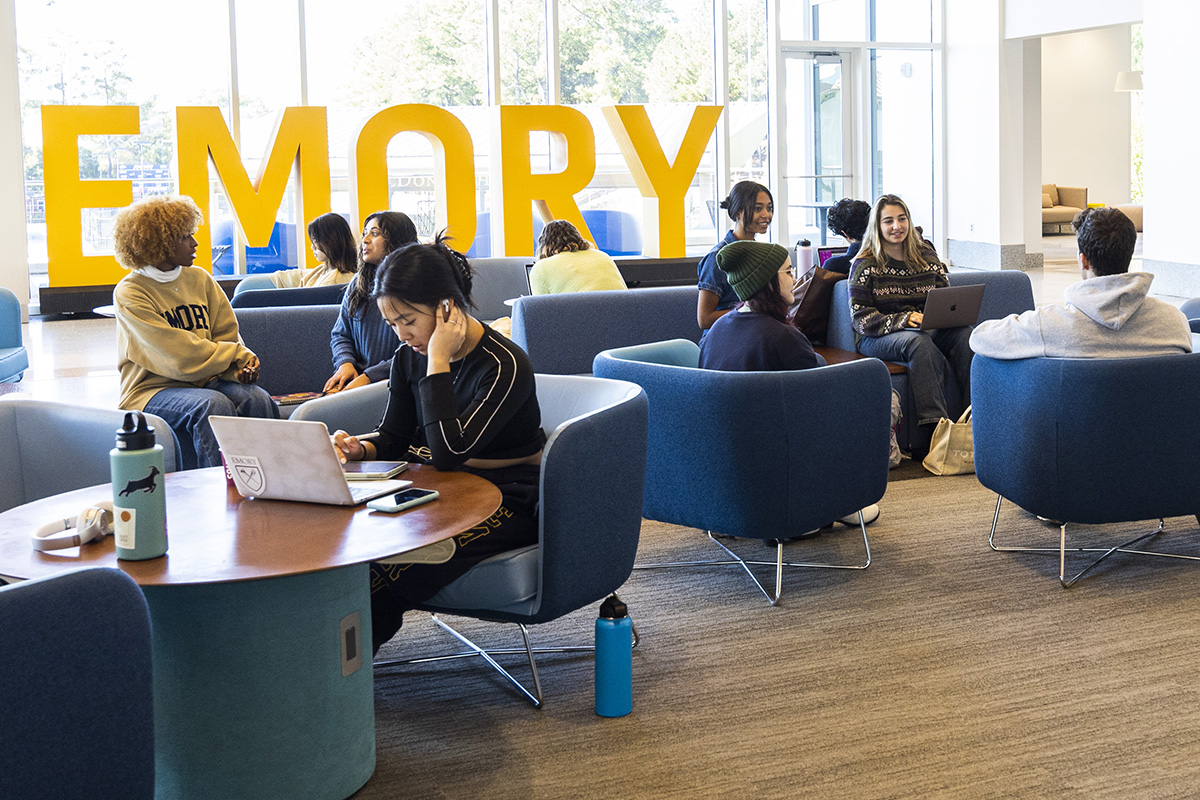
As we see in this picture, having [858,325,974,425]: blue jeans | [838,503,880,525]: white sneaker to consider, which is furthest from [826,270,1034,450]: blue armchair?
[838,503,880,525]: white sneaker

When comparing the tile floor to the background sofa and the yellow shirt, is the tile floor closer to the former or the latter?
the yellow shirt

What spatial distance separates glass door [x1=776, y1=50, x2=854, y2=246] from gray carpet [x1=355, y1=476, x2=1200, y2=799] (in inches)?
416

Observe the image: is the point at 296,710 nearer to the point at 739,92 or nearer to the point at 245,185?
the point at 245,185

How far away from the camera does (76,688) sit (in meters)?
1.59

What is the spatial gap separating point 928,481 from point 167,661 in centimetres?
374

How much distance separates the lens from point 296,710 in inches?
92.5

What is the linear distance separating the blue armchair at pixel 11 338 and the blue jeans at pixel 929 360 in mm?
4544

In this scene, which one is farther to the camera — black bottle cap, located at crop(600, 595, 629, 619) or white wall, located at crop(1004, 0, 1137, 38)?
white wall, located at crop(1004, 0, 1137, 38)

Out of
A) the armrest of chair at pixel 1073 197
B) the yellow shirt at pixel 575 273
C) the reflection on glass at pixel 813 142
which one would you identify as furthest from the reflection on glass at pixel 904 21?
the yellow shirt at pixel 575 273

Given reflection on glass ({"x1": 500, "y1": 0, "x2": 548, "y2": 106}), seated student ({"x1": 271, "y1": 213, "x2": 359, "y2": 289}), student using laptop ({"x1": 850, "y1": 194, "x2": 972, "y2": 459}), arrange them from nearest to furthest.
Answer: student using laptop ({"x1": 850, "y1": 194, "x2": 972, "y2": 459}) < seated student ({"x1": 271, "y1": 213, "x2": 359, "y2": 289}) < reflection on glass ({"x1": 500, "y1": 0, "x2": 548, "y2": 106})

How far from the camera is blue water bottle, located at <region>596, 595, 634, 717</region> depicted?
2854mm

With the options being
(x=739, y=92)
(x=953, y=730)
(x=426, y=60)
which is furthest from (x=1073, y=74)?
(x=953, y=730)

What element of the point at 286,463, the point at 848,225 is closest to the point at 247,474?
the point at 286,463

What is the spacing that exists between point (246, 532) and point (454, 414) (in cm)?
68
